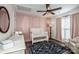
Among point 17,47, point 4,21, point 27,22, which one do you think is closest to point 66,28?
point 27,22

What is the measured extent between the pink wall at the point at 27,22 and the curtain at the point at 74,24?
371 millimetres

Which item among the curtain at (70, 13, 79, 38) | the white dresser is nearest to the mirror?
the white dresser

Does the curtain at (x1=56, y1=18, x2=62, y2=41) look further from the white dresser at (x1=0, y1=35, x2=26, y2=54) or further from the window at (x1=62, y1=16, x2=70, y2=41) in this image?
the white dresser at (x1=0, y1=35, x2=26, y2=54)

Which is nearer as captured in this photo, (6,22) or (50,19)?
(6,22)

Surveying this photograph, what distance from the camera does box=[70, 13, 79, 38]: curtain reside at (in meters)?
1.27

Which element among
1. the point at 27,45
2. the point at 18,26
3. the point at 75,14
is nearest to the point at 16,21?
the point at 18,26

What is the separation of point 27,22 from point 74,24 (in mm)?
697

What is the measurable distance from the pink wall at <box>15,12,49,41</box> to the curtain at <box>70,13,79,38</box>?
0.37 metres

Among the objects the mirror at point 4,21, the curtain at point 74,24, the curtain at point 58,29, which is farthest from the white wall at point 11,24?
the curtain at point 74,24

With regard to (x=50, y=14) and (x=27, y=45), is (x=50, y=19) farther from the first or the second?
(x=27, y=45)

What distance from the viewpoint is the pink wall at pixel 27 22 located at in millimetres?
1346

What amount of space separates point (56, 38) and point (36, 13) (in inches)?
19.6
